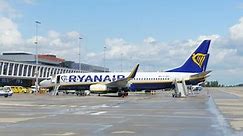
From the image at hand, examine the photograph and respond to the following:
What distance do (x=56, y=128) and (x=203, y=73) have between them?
174 ft

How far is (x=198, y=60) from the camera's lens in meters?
72.7

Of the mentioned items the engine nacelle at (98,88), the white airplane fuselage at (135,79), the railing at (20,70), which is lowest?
the engine nacelle at (98,88)

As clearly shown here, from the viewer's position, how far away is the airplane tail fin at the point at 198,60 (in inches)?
2844

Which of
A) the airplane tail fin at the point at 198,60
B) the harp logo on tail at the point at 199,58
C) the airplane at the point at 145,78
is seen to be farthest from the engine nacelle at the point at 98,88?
the harp logo on tail at the point at 199,58

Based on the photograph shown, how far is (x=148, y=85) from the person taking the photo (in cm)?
7238

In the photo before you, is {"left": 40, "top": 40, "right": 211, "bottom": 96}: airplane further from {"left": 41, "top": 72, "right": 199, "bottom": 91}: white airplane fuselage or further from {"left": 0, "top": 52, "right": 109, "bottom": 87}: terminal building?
{"left": 0, "top": 52, "right": 109, "bottom": 87}: terminal building

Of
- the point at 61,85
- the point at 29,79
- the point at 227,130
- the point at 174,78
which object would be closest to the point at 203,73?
the point at 174,78

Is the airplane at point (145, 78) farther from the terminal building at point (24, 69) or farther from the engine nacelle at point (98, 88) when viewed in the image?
the terminal building at point (24, 69)

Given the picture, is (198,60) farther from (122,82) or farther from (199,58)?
(122,82)

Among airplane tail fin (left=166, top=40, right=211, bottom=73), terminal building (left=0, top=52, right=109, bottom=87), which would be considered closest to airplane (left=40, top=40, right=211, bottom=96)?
airplane tail fin (left=166, top=40, right=211, bottom=73)

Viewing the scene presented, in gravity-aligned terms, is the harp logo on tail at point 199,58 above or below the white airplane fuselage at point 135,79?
above

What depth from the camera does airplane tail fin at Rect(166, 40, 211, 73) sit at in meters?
72.2

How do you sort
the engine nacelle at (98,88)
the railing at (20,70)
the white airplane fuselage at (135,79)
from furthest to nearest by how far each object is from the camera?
the railing at (20,70) → the white airplane fuselage at (135,79) → the engine nacelle at (98,88)

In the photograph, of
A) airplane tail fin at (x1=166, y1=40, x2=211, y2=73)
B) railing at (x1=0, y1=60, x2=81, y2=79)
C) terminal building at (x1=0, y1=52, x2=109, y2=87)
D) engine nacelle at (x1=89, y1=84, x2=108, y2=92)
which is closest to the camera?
engine nacelle at (x1=89, y1=84, x2=108, y2=92)
